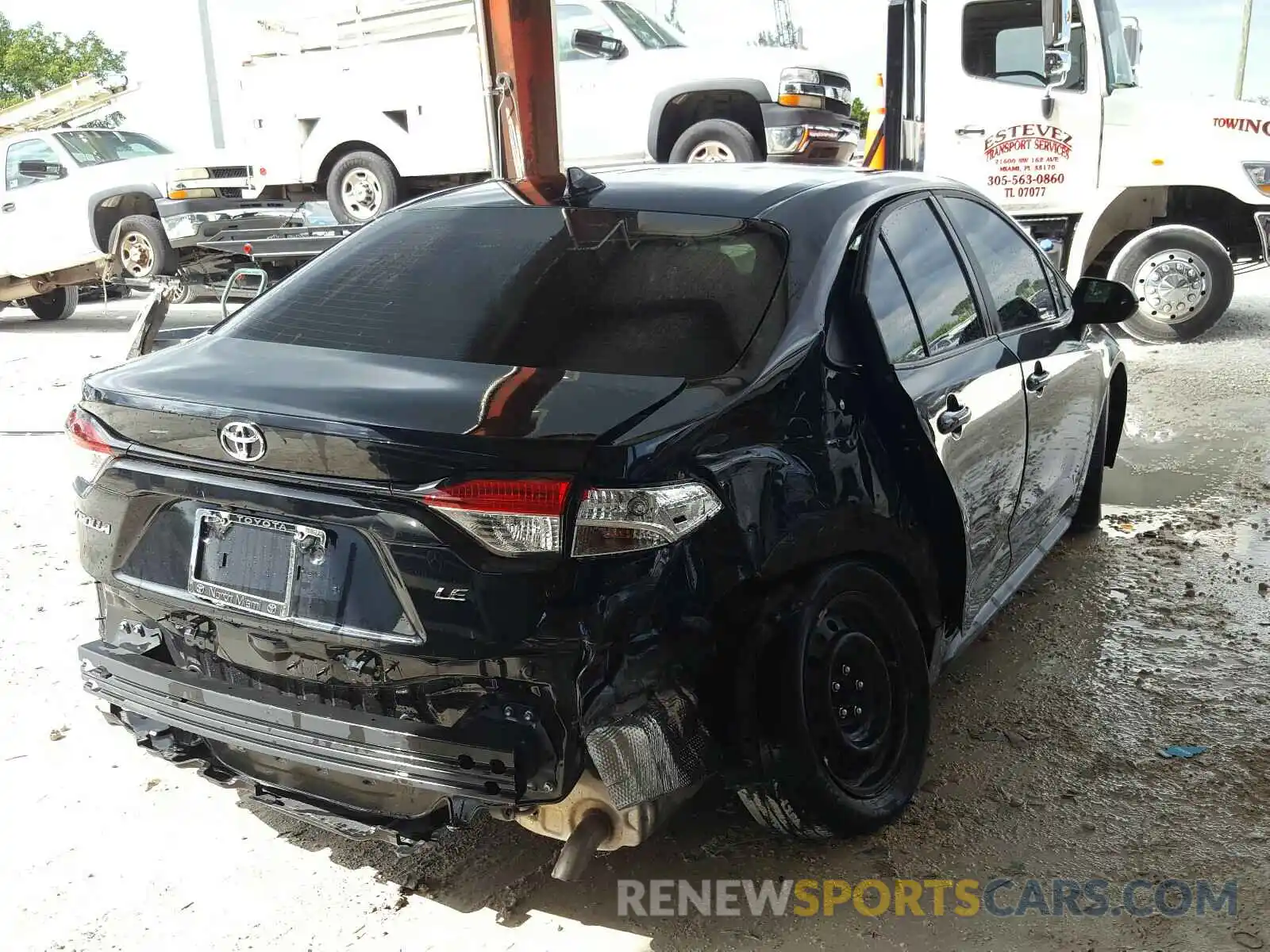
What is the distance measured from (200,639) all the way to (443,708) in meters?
0.62

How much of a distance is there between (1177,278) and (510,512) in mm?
9124

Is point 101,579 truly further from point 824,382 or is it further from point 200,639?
point 824,382

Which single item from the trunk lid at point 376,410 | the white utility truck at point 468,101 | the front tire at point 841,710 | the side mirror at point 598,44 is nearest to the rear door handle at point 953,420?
the front tire at point 841,710

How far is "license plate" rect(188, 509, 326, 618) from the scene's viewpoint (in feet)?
7.57

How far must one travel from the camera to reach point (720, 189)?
10.3ft

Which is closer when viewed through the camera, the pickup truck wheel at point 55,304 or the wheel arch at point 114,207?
the wheel arch at point 114,207

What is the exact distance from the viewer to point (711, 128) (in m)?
10.1

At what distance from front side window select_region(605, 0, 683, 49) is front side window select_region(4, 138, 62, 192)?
23.3ft

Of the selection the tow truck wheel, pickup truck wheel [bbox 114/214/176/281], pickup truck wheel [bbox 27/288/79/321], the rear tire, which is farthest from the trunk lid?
pickup truck wheel [bbox 27/288/79/321]

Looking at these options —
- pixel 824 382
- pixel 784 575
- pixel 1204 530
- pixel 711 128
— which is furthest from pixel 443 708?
pixel 711 128

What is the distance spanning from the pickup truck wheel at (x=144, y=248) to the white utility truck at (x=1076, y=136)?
8.08 m

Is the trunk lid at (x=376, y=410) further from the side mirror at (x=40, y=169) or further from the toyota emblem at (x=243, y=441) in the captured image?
the side mirror at (x=40, y=169)

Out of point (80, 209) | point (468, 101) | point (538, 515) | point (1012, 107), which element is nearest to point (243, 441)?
point (538, 515)

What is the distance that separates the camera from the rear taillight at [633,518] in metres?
2.18
